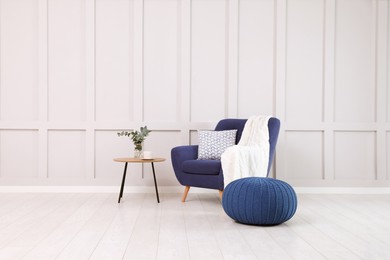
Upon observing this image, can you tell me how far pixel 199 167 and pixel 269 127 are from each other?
857 millimetres

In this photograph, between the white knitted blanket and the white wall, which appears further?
the white wall

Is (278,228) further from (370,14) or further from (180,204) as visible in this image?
(370,14)

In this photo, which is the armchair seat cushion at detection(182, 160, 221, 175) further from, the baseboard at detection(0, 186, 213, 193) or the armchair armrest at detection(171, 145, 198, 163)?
the baseboard at detection(0, 186, 213, 193)

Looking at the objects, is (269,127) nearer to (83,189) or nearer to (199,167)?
(199,167)

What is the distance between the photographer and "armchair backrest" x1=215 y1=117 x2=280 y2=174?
5020 mm

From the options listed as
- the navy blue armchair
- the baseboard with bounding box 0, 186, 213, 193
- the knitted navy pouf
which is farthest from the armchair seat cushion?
the knitted navy pouf

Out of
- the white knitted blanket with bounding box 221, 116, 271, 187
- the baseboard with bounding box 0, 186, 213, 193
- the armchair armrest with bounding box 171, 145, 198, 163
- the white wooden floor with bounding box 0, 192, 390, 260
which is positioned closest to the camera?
the white wooden floor with bounding box 0, 192, 390, 260

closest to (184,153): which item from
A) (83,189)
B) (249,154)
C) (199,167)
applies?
(199,167)

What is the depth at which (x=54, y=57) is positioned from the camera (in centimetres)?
588

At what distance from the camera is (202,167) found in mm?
4879

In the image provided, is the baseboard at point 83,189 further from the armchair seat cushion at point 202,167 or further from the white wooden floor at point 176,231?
the armchair seat cushion at point 202,167

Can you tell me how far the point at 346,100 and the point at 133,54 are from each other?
8.71 ft

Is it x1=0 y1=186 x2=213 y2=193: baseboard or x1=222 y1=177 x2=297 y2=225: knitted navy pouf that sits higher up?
x1=222 y1=177 x2=297 y2=225: knitted navy pouf

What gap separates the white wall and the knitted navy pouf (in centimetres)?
209
